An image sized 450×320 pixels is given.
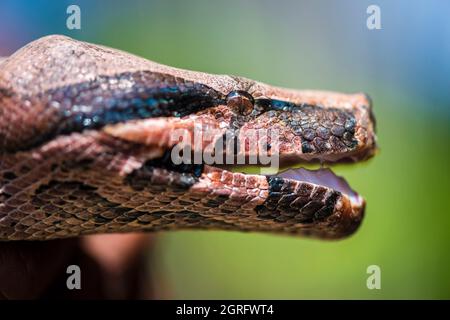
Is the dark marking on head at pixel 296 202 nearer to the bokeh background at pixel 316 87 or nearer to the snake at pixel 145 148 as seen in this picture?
the snake at pixel 145 148

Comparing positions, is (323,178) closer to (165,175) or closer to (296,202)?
(296,202)

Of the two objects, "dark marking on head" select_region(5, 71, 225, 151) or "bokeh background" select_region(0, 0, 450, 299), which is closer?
"dark marking on head" select_region(5, 71, 225, 151)

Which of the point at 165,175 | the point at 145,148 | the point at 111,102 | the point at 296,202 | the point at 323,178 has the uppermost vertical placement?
the point at 111,102

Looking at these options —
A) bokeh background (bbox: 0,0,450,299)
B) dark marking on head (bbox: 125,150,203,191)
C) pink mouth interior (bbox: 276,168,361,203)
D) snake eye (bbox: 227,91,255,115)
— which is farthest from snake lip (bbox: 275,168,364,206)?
bokeh background (bbox: 0,0,450,299)

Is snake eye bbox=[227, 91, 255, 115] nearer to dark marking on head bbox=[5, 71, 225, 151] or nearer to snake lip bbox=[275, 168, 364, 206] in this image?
dark marking on head bbox=[5, 71, 225, 151]

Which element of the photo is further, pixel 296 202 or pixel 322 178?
pixel 322 178

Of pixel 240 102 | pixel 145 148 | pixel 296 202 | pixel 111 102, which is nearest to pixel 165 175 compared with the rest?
pixel 145 148
